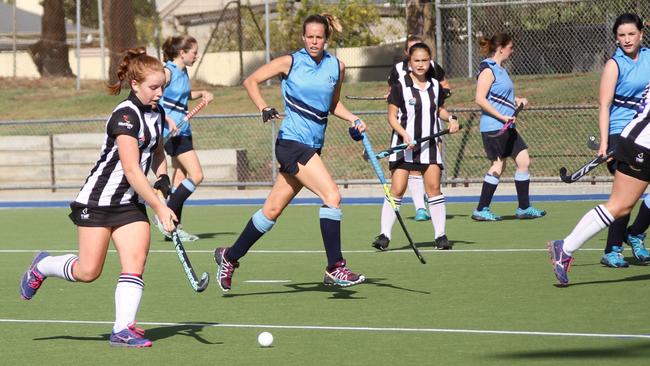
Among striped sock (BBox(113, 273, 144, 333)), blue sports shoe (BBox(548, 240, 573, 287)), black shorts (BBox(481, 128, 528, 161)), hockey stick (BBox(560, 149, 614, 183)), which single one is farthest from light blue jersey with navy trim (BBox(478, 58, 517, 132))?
striped sock (BBox(113, 273, 144, 333))

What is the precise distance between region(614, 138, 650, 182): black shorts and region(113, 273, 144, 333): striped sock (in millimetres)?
3550

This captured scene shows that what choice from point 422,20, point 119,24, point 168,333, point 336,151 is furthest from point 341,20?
point 168,333

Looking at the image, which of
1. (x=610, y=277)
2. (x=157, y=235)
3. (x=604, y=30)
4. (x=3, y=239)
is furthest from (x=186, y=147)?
(x=604, y=30)

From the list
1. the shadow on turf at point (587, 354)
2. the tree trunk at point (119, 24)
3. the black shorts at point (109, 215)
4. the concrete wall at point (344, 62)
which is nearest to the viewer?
the shadow on turf at point (587, 354)

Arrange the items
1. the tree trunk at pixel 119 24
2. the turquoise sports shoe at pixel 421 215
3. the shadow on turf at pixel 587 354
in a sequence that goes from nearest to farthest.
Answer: the shadow on turf at pixel 587 354 → the turquoise sports shoe at pixel 421 215 → the tree trunk at pixel 119 24

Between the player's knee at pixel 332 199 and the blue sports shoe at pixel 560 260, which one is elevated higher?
the player's knee at pixel 332 199

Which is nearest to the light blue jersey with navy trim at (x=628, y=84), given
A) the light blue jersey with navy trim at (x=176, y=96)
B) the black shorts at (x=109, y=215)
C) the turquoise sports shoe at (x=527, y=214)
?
the black shorts at (x=109, y=215)

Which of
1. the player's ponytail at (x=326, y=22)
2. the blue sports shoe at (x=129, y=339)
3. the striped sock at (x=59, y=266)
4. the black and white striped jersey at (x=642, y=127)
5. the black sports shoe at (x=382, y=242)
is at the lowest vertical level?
the black sports shoe at (x=382, y=242)

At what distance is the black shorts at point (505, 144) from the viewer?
14625 millimetres

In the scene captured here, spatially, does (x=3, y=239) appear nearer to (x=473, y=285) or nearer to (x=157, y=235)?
(x=157, y=235)

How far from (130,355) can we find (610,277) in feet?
13.5

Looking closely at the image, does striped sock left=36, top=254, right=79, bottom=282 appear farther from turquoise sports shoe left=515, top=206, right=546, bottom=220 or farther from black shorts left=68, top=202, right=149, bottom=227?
turquoise sports shoe left=515, top=206, right=546, bottom=220

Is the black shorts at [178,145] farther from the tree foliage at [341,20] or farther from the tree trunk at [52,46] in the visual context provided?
the tree trunk at [52,46]

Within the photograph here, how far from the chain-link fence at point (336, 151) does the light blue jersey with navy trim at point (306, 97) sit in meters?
10.3
